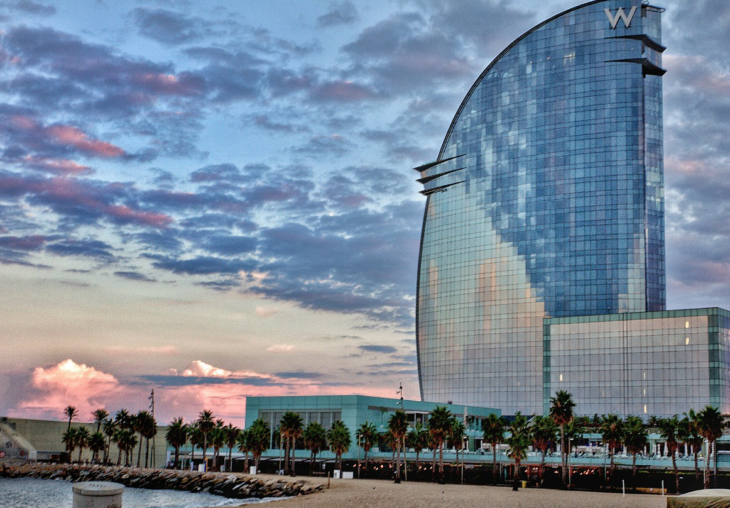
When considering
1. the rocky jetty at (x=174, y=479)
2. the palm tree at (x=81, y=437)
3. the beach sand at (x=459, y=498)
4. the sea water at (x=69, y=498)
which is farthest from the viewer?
the palm tree at (x=81, y=437)

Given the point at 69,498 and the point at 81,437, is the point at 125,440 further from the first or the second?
the point at 69,498

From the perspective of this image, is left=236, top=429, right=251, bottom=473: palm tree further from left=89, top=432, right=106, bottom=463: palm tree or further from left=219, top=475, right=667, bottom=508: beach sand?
left=219, top=475, right=667, bottom=508: beach sand

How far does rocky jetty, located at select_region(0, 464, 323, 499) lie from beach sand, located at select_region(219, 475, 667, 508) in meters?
7.42

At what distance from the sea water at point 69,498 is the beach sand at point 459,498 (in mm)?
10558

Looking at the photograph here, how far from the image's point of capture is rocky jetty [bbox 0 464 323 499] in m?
98.6

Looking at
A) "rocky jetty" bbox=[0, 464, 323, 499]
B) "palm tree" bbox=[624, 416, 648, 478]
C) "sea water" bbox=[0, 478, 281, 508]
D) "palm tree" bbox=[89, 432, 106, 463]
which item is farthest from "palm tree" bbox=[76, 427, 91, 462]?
"palm tree" bbox=[624, 416, 648, 478]

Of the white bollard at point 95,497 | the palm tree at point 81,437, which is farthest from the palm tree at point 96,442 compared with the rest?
the white bollard at point 95,497

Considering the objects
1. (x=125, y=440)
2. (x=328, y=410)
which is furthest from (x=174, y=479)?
(x=328, y=410)

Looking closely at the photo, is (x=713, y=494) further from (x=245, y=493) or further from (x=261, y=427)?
(x=261, y=427)

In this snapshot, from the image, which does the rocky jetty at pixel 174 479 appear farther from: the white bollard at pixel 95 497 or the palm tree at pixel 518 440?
the white bollard at pixel 95 497

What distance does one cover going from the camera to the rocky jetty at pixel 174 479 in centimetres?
9862

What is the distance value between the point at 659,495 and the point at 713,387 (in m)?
112

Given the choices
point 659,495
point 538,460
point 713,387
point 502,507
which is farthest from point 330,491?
point 713,387

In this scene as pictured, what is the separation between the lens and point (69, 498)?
104 m
